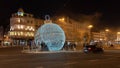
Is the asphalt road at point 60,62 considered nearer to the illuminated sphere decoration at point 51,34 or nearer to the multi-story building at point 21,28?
the illuminated sphere decoration at point 51,34

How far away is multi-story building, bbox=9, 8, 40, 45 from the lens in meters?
113

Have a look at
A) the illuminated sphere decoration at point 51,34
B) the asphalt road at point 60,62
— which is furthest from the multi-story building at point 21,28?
the asphalt road at point 60,62

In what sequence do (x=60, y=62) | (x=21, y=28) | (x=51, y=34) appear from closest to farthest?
(x=60, y=62) → (x=51, y=34) → (x=21, y=28)

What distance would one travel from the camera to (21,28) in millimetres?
114312

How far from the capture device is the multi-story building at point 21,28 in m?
113

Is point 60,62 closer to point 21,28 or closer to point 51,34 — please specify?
point 51,34

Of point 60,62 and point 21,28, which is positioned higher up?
point 21,28

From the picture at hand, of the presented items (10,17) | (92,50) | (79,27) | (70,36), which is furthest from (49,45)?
(79,27)

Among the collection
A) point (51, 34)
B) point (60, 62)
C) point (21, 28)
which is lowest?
point (60, 62)

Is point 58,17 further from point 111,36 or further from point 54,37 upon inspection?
point 54,37

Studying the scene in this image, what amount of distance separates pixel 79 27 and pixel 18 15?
122 feet

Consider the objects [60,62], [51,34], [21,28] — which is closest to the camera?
[60,62]

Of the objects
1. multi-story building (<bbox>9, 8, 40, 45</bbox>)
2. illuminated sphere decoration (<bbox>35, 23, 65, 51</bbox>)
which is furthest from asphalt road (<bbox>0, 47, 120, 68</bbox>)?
multi-story building (<bbox>9, 8, 40, 45</bbox>)

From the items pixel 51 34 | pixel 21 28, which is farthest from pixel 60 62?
pixel 21 28
